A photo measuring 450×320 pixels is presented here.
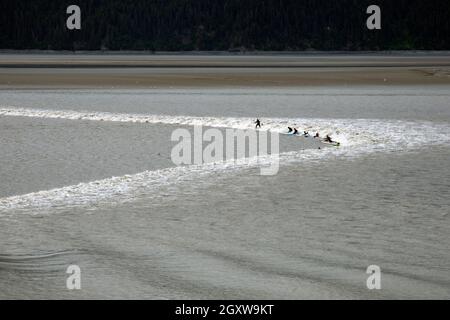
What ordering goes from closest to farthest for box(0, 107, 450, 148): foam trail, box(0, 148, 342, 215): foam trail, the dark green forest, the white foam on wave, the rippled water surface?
the rippled water surface → box(0, 148, 342, 215): foam trail → the white foam on wave → box(0, 107, 450, 148): foam trail → the dark green forest

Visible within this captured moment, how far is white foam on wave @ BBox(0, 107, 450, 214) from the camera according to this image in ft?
44.8

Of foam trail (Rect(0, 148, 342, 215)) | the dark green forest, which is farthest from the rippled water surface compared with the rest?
the dark green forest

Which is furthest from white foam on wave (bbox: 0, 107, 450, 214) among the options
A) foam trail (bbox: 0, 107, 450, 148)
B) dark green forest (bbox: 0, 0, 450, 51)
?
dark green forest (bbox: 0, 0, 450, 51)

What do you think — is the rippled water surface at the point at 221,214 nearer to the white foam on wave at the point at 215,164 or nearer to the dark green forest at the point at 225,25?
the white foam on wave at the point at 215,164

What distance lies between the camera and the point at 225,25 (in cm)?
18150

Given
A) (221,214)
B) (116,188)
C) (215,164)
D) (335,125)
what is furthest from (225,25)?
(221,214)

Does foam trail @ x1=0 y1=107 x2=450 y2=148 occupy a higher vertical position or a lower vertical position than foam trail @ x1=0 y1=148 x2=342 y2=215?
lower

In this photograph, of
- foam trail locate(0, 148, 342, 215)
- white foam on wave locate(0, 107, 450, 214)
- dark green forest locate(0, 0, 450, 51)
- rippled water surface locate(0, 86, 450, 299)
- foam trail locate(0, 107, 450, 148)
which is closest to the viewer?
rippled water surface locate(0, 86, 450, 299)

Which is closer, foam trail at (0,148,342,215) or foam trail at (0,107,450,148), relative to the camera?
foam trail at (0,148,342,215)

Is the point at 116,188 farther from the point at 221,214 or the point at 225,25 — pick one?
the point at 225,25

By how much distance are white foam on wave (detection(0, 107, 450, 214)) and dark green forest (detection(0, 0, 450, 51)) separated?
5611 inches

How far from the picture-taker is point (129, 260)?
979 centimetres

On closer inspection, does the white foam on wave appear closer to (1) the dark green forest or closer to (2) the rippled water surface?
(2) the rippled water surface
